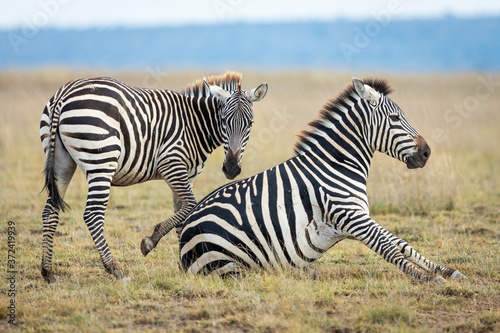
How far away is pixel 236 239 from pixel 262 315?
1.10m

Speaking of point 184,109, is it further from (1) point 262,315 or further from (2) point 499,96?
(2) point 499,96

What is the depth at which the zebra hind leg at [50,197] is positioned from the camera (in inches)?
251

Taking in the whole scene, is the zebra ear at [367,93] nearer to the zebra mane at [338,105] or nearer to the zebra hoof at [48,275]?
the zebra mane at [338,105]

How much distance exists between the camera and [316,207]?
6074 mm

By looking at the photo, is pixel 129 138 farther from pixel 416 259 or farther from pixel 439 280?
pixel 439 280

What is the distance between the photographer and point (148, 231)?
8.93m

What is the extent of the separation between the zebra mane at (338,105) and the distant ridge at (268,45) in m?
145

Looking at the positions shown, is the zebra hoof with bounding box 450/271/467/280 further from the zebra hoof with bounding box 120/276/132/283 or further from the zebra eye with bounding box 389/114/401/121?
the zebra hoof with bounding box 120/276/132/283

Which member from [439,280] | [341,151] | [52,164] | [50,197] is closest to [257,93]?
[341,151]

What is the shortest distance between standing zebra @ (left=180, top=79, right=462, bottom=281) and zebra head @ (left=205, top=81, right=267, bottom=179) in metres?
0.61

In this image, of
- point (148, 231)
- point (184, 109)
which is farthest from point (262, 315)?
point (148, 231)

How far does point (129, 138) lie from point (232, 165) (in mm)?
1334

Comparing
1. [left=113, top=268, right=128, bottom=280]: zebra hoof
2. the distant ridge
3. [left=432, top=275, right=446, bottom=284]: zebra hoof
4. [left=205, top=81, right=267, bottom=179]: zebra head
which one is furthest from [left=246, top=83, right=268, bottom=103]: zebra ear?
the distant ridge

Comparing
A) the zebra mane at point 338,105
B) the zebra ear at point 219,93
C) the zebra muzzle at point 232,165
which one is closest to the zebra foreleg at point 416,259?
the zebra mane at point 338,105
